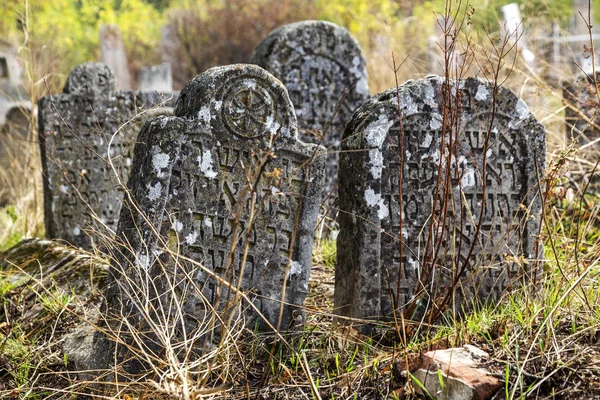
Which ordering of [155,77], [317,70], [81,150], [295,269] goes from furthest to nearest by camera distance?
[155,77] → [317,70] → [81,150] → [295,269]

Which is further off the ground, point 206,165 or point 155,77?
point 155,77

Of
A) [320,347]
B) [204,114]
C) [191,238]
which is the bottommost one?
[320,347]

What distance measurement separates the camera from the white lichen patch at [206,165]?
3.73 m

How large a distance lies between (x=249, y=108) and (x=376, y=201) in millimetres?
760

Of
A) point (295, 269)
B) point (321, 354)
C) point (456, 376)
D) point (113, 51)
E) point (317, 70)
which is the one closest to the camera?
point (456, 376)

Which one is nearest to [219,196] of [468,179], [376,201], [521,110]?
[376,201]

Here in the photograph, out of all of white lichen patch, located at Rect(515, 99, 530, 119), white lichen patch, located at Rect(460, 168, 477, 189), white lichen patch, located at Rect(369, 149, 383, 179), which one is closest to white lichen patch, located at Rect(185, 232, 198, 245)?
white lichen patch, located at Rect(369, 149, 383, 179)

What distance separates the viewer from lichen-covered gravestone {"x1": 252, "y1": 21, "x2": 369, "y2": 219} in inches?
245

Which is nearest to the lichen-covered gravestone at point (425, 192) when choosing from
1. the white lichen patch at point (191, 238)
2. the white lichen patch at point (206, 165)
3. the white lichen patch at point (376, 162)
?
the white lichen patch at point (376, 162)

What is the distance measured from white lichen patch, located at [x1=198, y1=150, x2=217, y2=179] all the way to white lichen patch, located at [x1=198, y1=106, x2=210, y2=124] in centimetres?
15

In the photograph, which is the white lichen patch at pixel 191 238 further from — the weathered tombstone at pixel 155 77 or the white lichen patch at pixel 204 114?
the weathered tombstone at pixel 155 77

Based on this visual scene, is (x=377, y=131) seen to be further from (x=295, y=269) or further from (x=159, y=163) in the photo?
(x=159, y=163)

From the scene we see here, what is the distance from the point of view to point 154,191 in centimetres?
361

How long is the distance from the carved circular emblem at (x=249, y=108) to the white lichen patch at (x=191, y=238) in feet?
1.71
